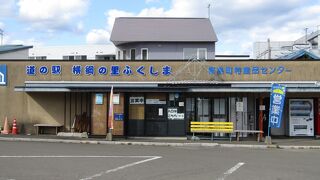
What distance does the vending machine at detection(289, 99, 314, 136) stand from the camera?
26875 millimetres

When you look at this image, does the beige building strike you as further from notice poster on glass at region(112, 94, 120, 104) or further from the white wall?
the white wall

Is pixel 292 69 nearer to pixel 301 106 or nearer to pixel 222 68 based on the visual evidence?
pixel 301 106

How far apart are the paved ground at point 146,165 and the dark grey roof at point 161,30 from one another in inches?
653

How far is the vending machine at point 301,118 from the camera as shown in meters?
26.9

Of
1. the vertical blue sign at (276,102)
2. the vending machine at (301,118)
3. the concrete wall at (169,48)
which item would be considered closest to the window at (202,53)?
the concrete wall at (169,48)

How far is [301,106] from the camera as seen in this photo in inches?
1067

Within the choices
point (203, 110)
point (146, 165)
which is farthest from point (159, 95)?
point (146, 165)

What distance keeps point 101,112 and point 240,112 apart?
7.80m

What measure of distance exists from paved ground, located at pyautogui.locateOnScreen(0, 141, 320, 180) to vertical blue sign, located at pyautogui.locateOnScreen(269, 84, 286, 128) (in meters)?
4.85

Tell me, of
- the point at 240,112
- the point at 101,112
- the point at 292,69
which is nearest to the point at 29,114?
the point at 101,112

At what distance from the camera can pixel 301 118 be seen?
26953 millimetres

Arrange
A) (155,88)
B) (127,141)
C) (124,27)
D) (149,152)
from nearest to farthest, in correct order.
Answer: (149,152), (127,141), (155,88), (124,27)

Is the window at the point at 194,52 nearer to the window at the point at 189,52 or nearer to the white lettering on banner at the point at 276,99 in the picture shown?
the window at the point at 189,52

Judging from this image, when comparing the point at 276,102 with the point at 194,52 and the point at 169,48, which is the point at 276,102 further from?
the point at 169,48
